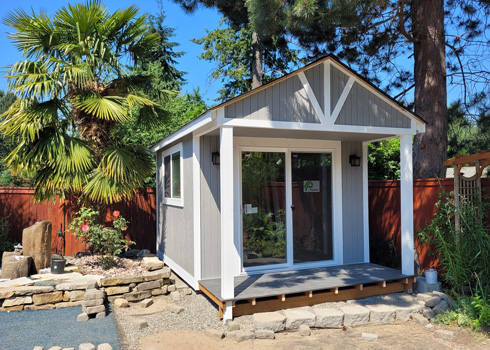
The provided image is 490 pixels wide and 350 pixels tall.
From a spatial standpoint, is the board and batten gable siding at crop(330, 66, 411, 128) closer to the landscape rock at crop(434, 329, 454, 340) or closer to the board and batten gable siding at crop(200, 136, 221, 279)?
the board and batten gable siding at crop(200, 136, 221, 279)

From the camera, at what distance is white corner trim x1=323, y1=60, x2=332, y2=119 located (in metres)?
5.32

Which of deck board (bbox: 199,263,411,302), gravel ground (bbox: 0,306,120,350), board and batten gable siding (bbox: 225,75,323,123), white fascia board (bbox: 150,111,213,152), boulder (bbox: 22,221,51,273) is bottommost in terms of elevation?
gravel ground (bbox: 0,306,120,350)

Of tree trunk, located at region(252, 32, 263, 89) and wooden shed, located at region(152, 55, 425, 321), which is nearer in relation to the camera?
wooden shed, located at region(152, 55, 425, 321)

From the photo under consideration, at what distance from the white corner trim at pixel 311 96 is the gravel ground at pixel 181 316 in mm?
2543

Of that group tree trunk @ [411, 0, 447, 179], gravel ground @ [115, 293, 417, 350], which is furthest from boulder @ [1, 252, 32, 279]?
tree trunk @ [411, 0, 447, 179]

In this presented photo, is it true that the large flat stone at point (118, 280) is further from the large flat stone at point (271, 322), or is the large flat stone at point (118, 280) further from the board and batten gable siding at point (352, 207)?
the board and batten gable siding at point (352, 207)

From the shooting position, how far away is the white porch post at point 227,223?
468 cm

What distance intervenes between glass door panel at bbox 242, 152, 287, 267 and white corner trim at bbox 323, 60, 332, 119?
114 cm

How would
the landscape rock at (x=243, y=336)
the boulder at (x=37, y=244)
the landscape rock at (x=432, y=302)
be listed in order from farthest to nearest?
the boulder at (x=37, y=244) → the landscape rock at (x=432, y=302) → the landscape rock at (x=243, y=336)

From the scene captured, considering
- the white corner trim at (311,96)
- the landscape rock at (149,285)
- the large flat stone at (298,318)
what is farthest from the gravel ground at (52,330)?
the white corner trim at (311,96)

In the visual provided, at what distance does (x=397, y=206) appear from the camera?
7250mm

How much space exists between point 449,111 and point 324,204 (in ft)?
13.2

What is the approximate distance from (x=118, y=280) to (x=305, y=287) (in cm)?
275

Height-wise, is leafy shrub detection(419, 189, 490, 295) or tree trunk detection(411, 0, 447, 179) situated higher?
tree trunk detection(411, 0, 447, 179)
